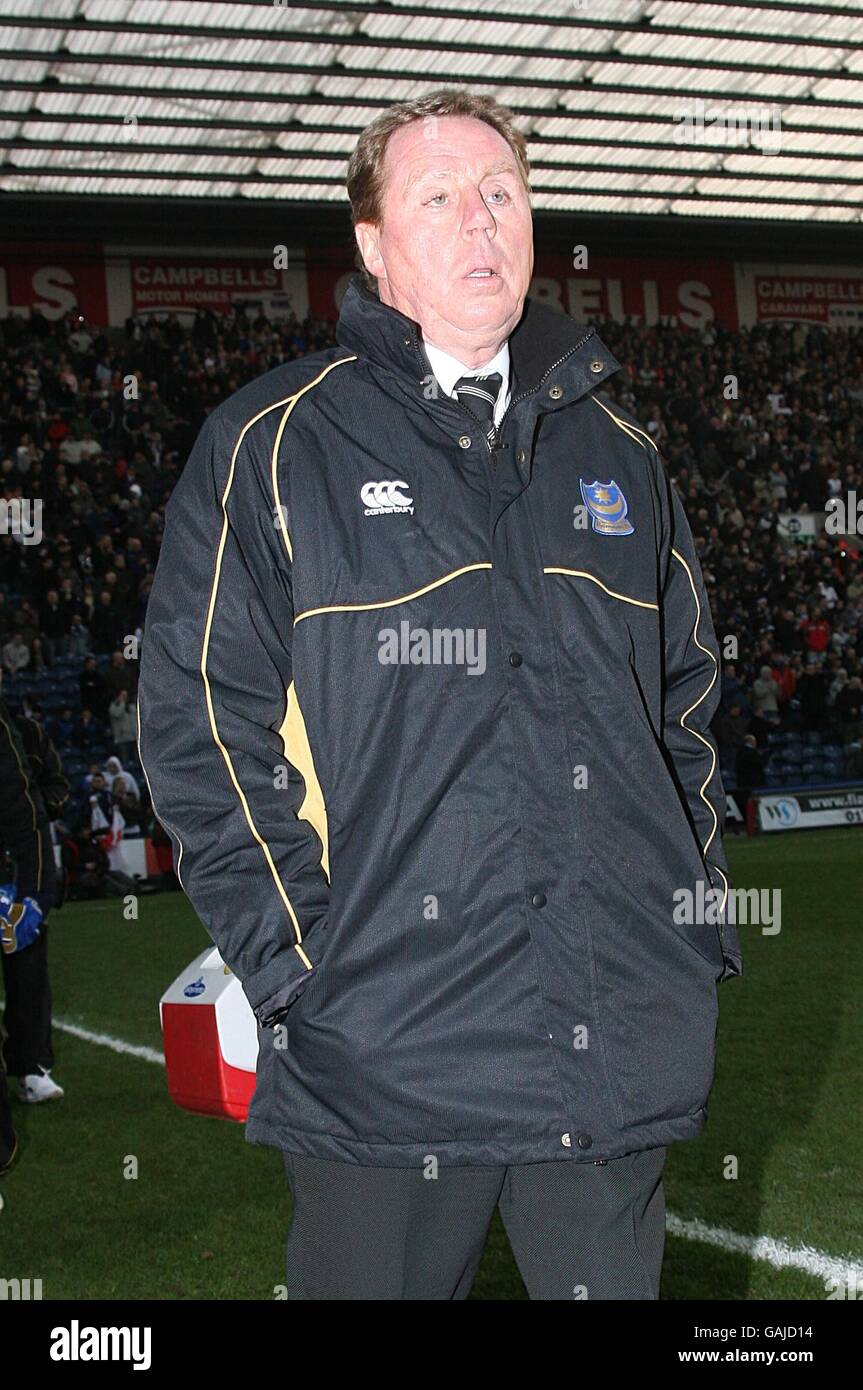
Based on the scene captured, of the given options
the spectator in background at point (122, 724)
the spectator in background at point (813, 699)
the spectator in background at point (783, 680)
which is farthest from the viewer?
the spectator in background at point (783, 680)

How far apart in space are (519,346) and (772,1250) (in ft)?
9.23

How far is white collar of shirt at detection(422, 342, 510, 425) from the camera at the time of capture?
2.18 metres

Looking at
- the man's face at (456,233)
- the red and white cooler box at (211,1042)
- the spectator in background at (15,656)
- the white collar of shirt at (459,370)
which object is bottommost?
the red and white cooler box at (211,1042)

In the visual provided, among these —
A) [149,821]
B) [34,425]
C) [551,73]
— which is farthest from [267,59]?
[149,821]

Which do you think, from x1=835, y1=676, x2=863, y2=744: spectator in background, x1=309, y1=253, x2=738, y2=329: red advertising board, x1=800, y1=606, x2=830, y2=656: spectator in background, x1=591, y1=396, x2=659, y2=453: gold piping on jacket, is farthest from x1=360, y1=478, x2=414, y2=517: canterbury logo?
x1=309, y1=253, x2=738, y2=329: red advertising board

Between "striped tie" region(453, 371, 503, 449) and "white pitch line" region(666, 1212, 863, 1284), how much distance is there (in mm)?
2620

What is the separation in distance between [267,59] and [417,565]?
18.8 meters

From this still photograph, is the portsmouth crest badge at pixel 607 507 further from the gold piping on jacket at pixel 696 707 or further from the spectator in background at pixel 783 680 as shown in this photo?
the spectator in background at pixel 783 680

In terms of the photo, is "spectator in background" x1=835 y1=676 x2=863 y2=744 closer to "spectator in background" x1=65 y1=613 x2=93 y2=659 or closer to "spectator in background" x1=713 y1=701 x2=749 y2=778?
"spectator in background" x1=713 y1=701 x2=749 y2=778

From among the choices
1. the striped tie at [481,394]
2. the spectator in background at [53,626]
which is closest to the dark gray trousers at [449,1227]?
the striped tie at [481,394]

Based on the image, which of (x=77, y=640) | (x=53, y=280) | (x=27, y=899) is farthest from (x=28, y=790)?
(x=53, y=280)

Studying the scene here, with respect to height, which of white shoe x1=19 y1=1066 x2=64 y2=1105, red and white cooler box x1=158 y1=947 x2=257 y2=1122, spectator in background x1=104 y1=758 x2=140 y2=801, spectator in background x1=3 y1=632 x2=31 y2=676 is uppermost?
spectator in background x1=3 y1=632 x2=31 y2=676

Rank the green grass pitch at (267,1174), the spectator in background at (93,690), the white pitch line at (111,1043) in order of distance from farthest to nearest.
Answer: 1. the spectator in background at (93,690)
2. the white pitch line at (111,1043)
3. the green grass pitch at (267,1174)

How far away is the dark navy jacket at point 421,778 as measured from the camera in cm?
193
